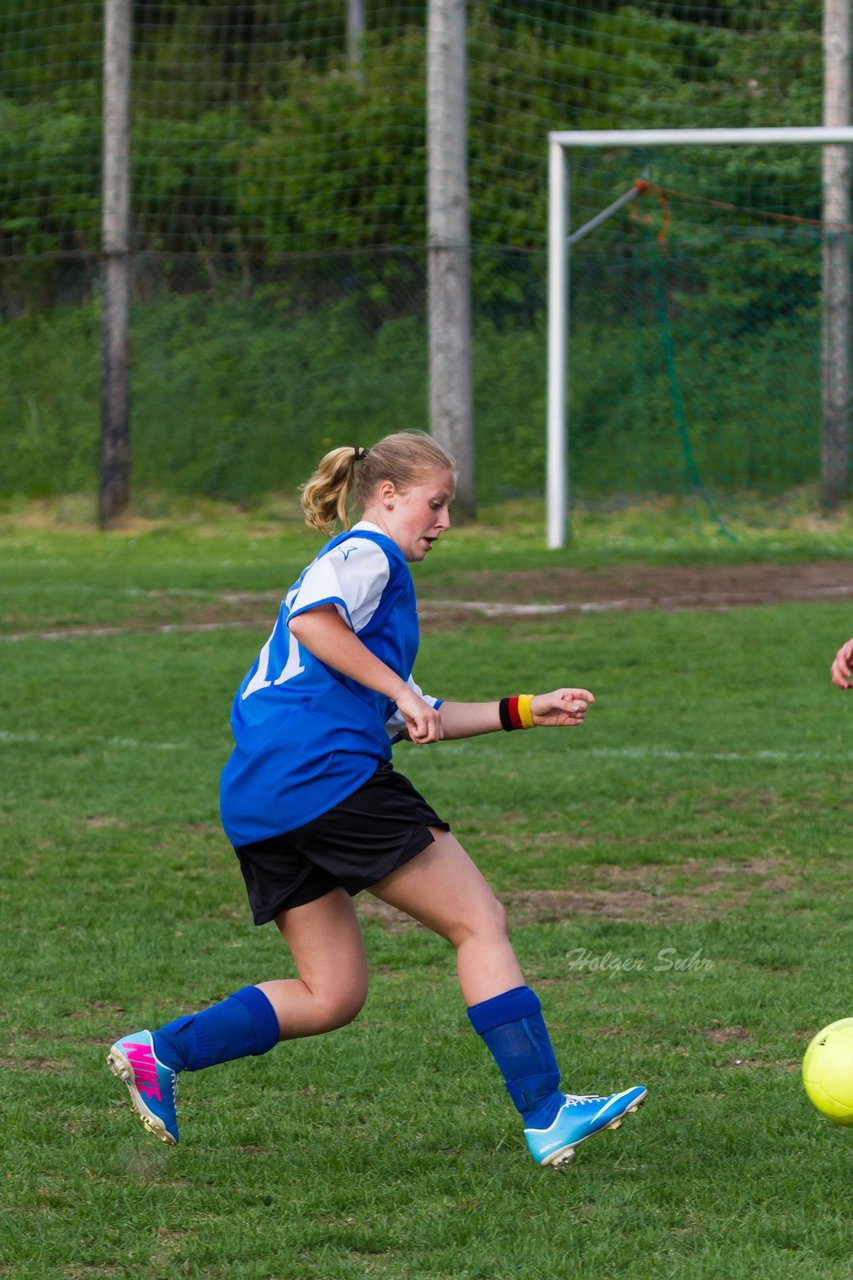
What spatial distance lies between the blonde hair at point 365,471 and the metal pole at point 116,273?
15766 mm

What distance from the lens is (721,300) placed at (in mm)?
16922

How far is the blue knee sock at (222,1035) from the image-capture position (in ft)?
11.3

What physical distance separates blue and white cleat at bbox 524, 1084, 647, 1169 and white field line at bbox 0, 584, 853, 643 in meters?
7.95

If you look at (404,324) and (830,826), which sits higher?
(404,324)

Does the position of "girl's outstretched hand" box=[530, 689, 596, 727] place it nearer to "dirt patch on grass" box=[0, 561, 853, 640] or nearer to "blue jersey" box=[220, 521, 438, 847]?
"blue jersey" box=[220, 521, 438, 847]

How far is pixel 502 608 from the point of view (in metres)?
12.0

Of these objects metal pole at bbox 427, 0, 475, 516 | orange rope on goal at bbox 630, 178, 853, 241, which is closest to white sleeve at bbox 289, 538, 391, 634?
orange rope on goal at bbox 630, 178, 853, 241

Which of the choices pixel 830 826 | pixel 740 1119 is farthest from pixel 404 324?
pixel 740 1119

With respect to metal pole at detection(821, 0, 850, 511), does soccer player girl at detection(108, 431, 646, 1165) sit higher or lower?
lower

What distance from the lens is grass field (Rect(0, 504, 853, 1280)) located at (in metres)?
3.09

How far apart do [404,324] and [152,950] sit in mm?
13891

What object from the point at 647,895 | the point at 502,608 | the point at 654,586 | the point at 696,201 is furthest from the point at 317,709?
the point at 696,201

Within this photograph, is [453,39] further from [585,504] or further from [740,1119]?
[740,1119]

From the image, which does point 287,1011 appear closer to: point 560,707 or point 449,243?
point 560,707
